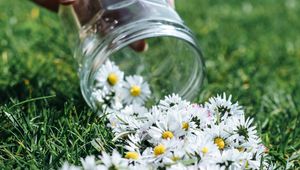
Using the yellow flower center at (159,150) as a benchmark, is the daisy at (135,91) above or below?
above

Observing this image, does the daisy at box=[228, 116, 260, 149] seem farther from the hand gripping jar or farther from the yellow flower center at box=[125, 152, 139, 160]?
the hand gripping jar

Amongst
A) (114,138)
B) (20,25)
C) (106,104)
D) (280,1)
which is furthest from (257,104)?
(280,1)

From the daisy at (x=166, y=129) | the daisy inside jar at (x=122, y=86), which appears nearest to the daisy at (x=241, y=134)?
the daisy at (x=166, y=129)

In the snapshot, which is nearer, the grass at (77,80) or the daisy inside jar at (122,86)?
the grass at (77,80)

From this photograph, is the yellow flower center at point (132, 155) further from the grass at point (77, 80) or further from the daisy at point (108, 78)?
the daisy at point (108, 78)

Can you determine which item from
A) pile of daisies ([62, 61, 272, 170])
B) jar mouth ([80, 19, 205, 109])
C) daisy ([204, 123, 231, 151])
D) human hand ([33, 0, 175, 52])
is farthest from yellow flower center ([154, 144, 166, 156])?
human hand ([33, 0, 175, 52])

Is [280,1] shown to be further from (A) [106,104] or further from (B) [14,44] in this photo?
(A) [106,104]

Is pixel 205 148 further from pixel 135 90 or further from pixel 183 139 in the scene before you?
pixel 135 90
